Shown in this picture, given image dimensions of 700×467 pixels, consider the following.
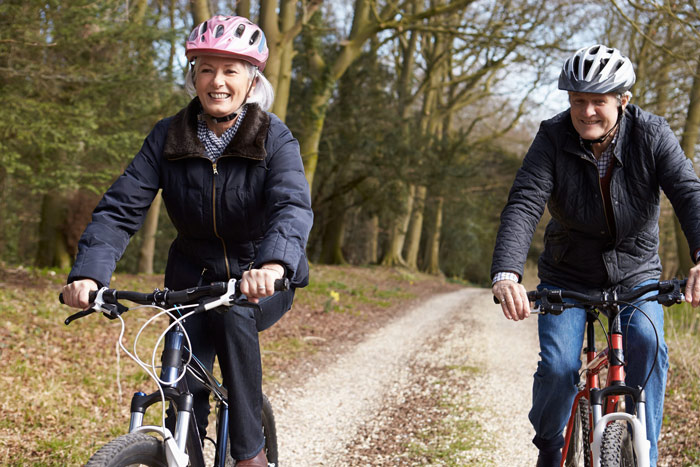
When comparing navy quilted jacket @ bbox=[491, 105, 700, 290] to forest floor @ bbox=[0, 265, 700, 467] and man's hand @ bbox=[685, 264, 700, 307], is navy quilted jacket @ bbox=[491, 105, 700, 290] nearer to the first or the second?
man's hand @ bbox=[685, 264, 700, 307]

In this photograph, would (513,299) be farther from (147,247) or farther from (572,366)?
(147,247)

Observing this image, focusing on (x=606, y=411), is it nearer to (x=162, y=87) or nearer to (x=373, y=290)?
(x=162, y=87)

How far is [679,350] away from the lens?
6742 millimetres

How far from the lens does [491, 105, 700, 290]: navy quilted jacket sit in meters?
2.93

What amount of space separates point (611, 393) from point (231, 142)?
6.01 ft

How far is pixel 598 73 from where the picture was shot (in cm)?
286

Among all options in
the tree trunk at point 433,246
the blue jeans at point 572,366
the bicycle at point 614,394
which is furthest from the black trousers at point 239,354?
the tree trunk at point 433,246

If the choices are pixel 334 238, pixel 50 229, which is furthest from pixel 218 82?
pixel 334 238

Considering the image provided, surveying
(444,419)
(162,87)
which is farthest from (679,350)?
(162,87)

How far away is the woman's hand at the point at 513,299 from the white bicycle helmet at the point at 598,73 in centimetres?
94

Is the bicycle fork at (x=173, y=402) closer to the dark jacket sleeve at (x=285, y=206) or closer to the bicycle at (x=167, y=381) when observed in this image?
the bicycle at (x=167, y=381)

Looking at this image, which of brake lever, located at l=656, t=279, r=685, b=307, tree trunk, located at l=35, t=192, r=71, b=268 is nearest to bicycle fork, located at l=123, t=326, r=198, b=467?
brake lever, located at l=656, t=279, r=685, b=307

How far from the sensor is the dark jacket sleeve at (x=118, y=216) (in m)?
2.41

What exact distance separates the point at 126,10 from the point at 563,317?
830cm
